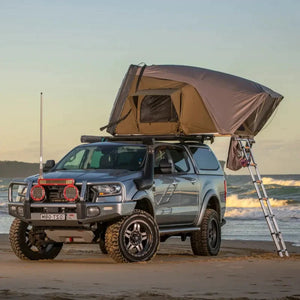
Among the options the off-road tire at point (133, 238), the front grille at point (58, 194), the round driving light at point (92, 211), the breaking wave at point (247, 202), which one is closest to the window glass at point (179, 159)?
the off-road tire at point (133, 238)

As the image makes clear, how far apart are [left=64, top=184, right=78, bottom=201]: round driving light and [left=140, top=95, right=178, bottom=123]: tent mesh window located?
12.5 ft

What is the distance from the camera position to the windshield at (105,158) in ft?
52.5

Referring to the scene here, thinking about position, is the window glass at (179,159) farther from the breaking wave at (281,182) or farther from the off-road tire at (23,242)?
the breaking wave at (281,182)

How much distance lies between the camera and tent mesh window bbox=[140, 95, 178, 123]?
1808 cm

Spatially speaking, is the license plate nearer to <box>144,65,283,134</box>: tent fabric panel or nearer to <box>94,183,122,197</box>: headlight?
<box>94,183,122,197</box>: headlight

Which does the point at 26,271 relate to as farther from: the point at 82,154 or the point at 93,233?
the point at 82,154

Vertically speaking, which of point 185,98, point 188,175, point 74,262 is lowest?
point 74,262

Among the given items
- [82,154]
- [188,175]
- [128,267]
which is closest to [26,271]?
[128,267]

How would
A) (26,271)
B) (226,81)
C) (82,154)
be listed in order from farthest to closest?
(226,81) < (82,154) < (26,271)

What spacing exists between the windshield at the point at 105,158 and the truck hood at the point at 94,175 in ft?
1.33

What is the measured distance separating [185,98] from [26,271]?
18.3ft

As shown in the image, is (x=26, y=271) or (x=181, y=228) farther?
(x=181, y=228)

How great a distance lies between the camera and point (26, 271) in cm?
1329

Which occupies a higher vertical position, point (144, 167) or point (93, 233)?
point (144, 167)
